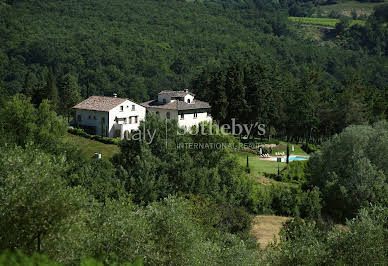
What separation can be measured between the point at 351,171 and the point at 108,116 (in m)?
24.4

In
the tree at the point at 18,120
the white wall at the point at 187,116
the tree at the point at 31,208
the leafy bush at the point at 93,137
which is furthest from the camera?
the white wall at the point at 187,116

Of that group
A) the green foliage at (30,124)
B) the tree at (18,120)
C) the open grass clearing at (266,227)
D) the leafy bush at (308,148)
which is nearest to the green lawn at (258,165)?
the open grass clearing at (266,227)

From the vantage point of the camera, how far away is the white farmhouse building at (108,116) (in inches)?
2034

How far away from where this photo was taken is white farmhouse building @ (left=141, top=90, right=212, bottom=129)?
54.5 meters

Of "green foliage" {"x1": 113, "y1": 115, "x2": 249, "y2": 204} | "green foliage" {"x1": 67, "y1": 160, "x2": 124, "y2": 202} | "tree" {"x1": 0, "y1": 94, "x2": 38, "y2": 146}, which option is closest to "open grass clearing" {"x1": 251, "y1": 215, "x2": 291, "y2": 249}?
"green foliage" {"x1": 113, "y1": 115, "x2": 249, "y2": 204}

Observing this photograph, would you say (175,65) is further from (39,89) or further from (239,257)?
(239,257)

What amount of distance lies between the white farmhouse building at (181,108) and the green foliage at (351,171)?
1537 centimetres

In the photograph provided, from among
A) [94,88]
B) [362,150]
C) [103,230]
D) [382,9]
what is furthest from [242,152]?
[382,9]

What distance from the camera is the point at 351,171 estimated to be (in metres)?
41.0

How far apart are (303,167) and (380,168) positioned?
7.69 meters

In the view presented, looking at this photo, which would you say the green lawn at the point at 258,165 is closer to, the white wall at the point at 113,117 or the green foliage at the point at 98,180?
the white wall at the point at 113,117

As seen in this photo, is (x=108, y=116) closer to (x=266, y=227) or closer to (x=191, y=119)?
(x=191, y=119)

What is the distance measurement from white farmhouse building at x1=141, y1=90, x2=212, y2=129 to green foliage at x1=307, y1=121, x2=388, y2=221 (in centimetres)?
1537

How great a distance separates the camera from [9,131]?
37.5 meters
